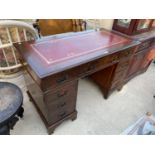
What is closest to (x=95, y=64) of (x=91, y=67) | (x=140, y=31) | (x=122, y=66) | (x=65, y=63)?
(x=91, y=67)

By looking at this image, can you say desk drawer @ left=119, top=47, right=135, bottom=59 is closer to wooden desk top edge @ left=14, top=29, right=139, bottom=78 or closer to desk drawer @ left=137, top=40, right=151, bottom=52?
wooden desk top edge @ left=14, top=29, right=139, bottom=78

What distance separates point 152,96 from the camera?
206 cm

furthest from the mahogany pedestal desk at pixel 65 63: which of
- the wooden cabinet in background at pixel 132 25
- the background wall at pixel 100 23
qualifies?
the background wall at pixel 100 23

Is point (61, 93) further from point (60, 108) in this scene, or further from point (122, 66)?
point (122, 66)

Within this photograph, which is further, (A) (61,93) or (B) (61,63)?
(A) (61,93)

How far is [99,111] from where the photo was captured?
174 centimetres

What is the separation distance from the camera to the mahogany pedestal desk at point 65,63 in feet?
3.22

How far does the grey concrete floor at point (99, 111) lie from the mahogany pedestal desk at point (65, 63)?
174 millimetres

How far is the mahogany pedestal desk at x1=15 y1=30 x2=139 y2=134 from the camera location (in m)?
0.98

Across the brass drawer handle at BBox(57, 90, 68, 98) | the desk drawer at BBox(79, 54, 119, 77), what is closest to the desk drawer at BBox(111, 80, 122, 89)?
the desk drawer at BBox(79, 54, 119, 77)

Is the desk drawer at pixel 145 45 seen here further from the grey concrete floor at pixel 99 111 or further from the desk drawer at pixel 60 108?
the desk drawer at pixel 60 108

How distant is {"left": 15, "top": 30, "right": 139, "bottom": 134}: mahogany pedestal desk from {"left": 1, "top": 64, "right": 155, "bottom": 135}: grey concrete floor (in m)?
0.17

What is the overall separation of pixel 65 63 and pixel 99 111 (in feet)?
3.28
